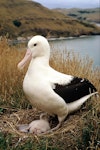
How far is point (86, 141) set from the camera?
380cm

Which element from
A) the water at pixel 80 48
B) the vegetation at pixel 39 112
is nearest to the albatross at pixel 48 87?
the vegetation at pixel 39 112

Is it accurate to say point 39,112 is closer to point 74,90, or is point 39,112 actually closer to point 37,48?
point 74,90

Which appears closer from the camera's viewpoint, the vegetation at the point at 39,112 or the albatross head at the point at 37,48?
the vegetation at the point at 39,112

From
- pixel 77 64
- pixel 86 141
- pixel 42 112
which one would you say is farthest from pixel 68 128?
pixel 77 64

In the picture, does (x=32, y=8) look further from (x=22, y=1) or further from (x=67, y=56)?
(x=67, y=56)

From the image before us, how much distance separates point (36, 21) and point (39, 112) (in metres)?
67.8

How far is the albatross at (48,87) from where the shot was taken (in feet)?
13.4

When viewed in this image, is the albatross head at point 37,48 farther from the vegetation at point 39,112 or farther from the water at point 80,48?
the water at point 80,48

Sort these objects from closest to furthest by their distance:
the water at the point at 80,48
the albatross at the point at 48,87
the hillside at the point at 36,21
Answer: the albatross at the point at 48,87 → the water at the point at 80,48 → the hillside at the point at 36,21

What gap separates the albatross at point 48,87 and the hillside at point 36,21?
53.8m

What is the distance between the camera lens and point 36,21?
71.9 metres

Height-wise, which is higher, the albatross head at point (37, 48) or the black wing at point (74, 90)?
the albatross head at point (37, 48)

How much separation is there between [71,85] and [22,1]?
291 ft

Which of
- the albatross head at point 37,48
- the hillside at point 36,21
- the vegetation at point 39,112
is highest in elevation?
the albatross head at point 37,48
